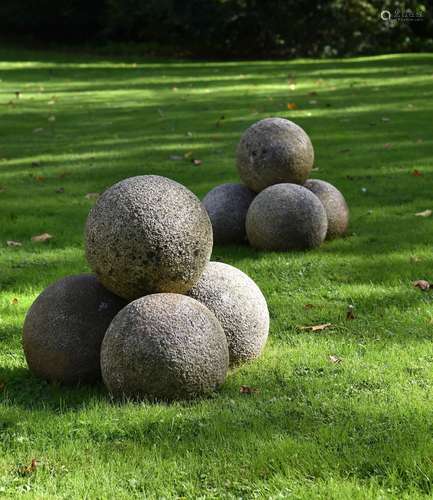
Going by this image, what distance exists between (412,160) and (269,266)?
A: 5.51m

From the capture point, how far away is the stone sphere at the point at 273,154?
896cm

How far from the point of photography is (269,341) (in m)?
6.16

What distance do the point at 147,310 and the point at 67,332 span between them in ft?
2.25

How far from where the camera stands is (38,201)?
35.3 ft

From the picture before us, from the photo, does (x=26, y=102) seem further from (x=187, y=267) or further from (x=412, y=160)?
(x=187, y=267)

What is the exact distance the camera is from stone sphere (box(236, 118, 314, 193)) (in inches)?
353

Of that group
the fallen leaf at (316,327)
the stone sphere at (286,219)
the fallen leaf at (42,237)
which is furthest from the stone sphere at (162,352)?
the fallen leaf at (42,237)

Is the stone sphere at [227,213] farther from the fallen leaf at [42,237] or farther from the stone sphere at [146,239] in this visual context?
the stone sphere at [146,239]

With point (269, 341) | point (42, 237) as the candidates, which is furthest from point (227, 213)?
point (269, 341)

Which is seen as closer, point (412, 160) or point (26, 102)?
point (412, 160)

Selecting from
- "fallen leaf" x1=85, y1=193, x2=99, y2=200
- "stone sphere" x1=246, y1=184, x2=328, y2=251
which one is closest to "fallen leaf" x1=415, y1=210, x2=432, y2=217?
"stone sphere" x1=246, y1=184, x2=328, y2=251

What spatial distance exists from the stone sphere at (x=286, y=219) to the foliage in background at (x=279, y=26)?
82.4ft

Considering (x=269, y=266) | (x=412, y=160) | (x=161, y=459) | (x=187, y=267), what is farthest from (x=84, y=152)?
(x=161, y=459)

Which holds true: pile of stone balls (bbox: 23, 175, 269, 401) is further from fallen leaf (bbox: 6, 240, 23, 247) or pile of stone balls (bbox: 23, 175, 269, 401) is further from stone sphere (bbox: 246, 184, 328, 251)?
fallen leaf (bbox: 6, 240, 23, 247)
